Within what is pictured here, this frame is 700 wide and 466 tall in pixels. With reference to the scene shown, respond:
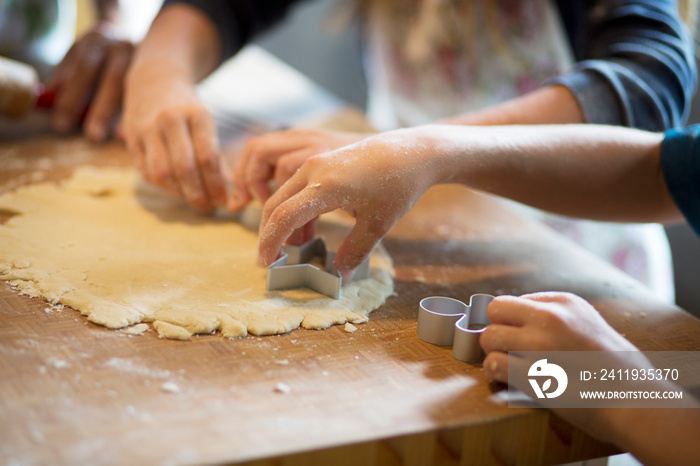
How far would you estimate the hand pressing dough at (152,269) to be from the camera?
31.0 inches

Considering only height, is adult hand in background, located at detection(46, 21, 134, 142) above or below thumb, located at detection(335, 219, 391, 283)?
above

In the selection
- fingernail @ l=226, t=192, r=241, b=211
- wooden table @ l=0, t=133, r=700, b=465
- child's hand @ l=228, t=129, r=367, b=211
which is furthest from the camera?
fingernail @ l=226, t=192, r=241, b=211

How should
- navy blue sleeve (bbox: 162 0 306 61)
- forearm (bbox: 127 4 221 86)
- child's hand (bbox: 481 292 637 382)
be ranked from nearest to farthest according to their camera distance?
child's hand (bbox: 481 292 637 382)
forearm (bbox: 127 4 221 86)
navy blue sleeve (bbox: 162 0 306 61)

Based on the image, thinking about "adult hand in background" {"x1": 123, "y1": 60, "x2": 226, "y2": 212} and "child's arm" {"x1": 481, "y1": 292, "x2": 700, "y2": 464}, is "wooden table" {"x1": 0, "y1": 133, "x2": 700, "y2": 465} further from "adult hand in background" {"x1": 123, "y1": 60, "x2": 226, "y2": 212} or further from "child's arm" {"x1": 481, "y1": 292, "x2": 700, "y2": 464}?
"adult hand in background" {"x1": 123, "y1": 60, "x2": 226, "y2": 212}

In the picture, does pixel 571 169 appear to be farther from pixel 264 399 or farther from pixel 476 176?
pixel 264 399

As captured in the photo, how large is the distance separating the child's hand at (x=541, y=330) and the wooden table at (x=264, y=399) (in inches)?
1.8

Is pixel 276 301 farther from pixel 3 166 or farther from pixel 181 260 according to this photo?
pixel 3 166

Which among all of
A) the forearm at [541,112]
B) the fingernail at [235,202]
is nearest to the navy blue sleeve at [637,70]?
the forearm at [541,112]

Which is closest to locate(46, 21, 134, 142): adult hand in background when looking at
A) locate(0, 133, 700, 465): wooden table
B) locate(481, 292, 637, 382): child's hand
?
locate(0, 133, 700, 465): wooden table

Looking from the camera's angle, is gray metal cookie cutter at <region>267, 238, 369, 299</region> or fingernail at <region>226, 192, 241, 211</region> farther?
fingernail at <region>226, 192, 241, 211</region>

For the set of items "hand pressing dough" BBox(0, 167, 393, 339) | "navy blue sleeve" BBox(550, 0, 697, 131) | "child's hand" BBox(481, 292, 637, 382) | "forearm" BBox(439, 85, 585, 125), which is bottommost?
"hand pressing dough" BBox(0, 167, 393, 339)

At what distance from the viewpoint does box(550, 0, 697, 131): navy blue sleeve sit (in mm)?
1137

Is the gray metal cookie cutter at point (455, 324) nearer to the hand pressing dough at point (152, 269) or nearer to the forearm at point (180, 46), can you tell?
the hand pressing dough at point (152, 269)

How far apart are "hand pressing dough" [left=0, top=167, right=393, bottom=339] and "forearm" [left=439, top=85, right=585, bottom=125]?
0.35m
